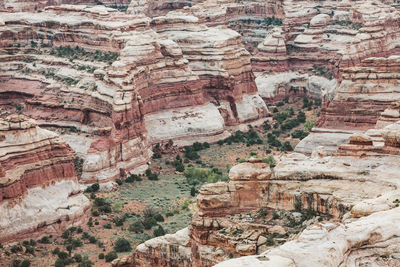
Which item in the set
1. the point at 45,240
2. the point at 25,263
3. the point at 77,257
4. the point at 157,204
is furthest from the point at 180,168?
the point at 25,263

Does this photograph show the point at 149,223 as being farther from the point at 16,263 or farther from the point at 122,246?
the point at 16,263

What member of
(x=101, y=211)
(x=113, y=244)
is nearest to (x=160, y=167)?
(x=101, y=211)

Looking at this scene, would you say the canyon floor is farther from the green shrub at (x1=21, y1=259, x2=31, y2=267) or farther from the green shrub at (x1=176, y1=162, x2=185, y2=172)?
the green shrub at (x1=21, y1=259, x2=31, y2=267)

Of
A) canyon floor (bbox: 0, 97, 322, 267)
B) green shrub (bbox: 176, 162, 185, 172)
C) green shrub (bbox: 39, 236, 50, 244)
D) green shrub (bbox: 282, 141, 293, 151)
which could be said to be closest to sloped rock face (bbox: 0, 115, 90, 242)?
green shrub (bbox: 39, 236, 50, 244)

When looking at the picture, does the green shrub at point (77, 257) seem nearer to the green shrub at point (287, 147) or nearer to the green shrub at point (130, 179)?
the green shrub at point (130, 179)

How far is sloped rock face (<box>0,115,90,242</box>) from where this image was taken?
61062 mm

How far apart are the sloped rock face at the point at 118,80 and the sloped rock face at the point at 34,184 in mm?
10513

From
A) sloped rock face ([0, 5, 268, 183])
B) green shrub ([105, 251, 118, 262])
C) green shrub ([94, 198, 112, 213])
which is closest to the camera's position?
green shrub ([105, 251, 118, 262])

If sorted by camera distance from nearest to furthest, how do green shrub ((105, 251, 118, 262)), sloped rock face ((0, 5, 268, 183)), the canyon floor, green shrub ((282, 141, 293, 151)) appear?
the canyon floor, green shrub ((105, 251, 118, 262)), sloped rock face ((0, 5, 268, 183)), green shrub ((282, 141, 293, 151))

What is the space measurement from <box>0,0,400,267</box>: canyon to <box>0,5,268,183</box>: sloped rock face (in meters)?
0.15

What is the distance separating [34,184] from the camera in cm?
6375

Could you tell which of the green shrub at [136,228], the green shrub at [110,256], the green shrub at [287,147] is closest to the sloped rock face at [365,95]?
the green shrub at [287,147]

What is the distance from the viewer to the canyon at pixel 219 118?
4453cm

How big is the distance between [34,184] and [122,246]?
732 centimetres
